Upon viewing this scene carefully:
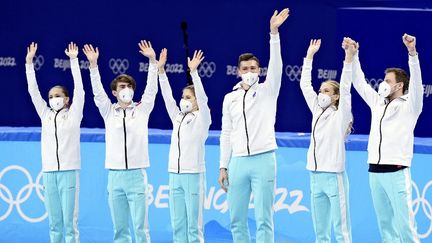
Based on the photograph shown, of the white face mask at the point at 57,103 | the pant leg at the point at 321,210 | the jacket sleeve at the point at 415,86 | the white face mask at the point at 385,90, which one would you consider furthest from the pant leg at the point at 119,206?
the jacket sleeve at the point at 415,86

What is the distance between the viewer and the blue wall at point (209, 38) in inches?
596

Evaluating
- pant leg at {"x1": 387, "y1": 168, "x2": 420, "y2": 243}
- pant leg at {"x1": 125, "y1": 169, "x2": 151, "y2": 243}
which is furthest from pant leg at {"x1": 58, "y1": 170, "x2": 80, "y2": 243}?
pant leg at {"x1": 387, "y1": 168, "x2": 420, "y2": 243}

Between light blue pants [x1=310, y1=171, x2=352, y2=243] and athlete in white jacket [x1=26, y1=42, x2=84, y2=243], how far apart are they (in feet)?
8.50

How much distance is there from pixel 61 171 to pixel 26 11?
167 inches

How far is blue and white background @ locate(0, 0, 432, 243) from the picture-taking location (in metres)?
13.3

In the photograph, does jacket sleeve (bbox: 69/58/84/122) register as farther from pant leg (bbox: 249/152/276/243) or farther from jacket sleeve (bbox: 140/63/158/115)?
pant leg (bbox: 249/152/276/243)

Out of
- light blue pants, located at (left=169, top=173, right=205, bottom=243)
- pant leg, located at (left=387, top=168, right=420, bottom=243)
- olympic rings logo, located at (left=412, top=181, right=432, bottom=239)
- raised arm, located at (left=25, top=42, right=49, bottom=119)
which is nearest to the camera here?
pant leg, located at (left=387, top=168, right=420, bottom=243)

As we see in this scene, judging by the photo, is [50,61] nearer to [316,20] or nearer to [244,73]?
[316,20]

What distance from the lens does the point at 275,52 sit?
452 inches

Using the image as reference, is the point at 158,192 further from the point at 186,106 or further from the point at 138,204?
the point at 186,106

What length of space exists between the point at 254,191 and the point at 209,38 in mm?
4671

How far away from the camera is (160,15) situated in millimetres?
16031

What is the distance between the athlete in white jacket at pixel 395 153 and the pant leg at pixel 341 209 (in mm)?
498

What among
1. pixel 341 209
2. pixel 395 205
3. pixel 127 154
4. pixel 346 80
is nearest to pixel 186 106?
pixel 127 154
